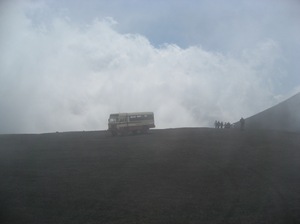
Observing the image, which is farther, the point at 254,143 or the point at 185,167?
the point at 254,143

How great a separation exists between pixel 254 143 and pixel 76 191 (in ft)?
47.9

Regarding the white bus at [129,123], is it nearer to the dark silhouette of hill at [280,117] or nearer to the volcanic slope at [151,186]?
the volcanic slope at [151,186]

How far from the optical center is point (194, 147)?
2011 cm

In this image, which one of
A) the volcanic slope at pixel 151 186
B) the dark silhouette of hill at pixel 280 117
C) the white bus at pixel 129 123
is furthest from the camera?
the dark silhouette of hill at pixel 280 117

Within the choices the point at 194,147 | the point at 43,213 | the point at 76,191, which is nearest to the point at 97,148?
the point at 194,147

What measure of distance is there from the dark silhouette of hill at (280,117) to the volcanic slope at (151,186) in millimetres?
24520

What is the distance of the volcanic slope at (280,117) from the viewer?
4156cm

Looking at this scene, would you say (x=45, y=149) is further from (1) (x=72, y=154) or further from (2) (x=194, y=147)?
(2) (x=194, y=147)

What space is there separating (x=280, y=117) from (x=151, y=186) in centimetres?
4094

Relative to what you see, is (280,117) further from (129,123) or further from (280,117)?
(129,123)

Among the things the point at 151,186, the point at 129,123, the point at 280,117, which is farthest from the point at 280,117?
the point at 151,186

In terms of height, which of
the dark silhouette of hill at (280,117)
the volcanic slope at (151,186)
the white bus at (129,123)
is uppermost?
the dark silhouette of hill at (280,117)

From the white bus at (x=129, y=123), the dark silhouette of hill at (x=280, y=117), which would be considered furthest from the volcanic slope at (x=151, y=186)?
the dark silhouette of hill at (x=280, y=117)

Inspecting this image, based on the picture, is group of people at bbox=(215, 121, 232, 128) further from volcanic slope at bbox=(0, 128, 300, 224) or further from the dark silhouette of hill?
volcanic slope at bbox=(0, 128, 300, 224)
